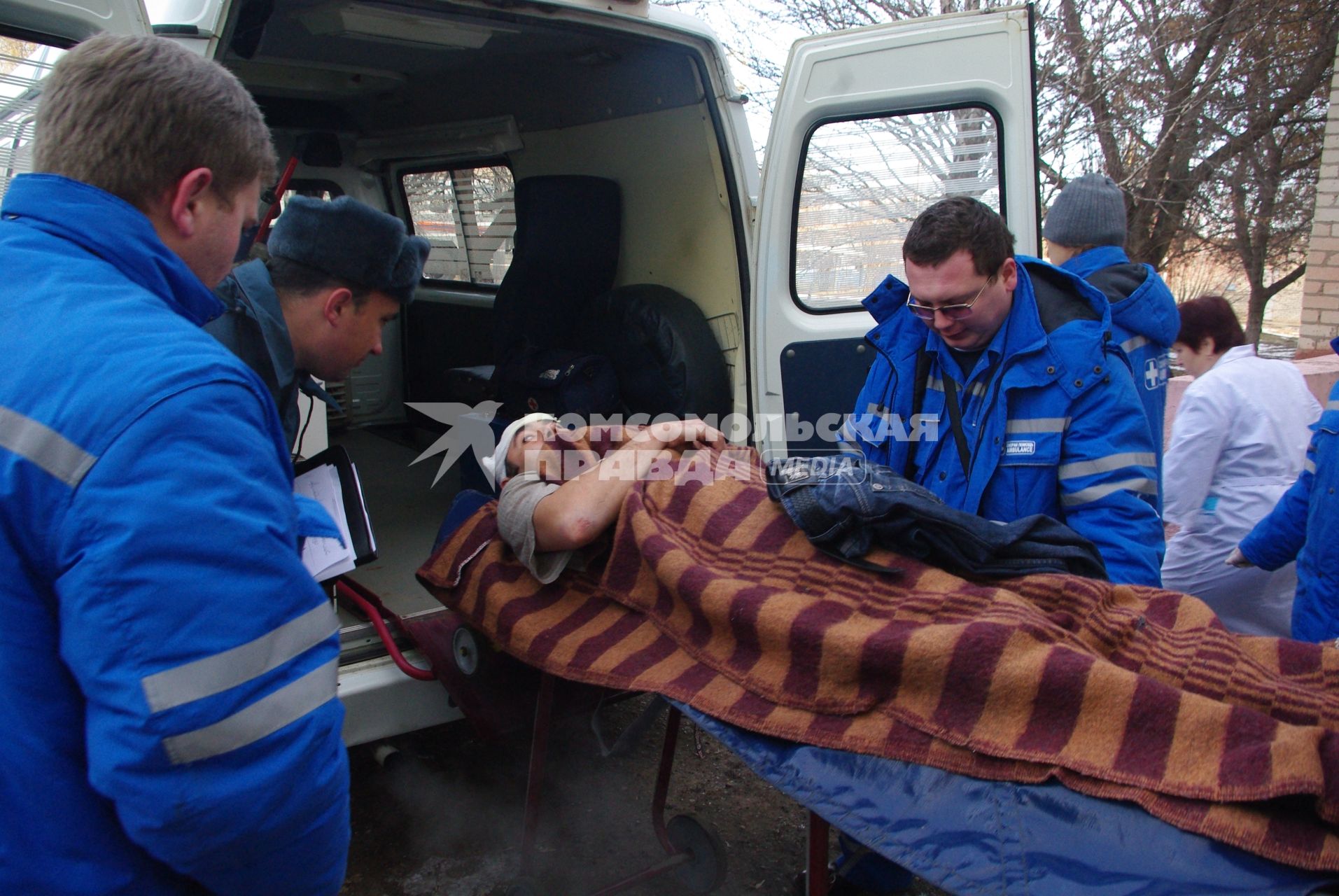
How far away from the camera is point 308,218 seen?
7.13ft

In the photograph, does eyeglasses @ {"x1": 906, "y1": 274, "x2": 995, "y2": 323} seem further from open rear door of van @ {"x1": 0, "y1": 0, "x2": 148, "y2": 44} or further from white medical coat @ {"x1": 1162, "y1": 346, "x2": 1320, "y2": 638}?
open rear door of van @ {"x1": 0, "y1": 0, "x2": 148, "y2": 44}

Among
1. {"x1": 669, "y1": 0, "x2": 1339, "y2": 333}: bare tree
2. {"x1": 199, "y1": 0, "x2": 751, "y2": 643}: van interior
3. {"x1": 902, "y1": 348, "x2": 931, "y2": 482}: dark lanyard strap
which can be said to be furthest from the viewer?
{"x1": 669, "y1": 0, "x2": 1339, "y2": 333}: bare tree

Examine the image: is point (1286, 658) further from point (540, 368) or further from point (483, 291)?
point (483, 291)

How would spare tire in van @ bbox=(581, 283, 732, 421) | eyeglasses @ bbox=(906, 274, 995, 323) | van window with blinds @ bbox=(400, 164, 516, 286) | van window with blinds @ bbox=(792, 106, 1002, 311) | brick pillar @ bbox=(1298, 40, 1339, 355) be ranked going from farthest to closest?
brick pillar @ bbox=(1298, 40, 1339, 355) < van window with blinds @ bbox=(400, 164, 516, 286) < spare tire in van @ bbox=(581, 283, 732, 421) < van window with blinds @ bbox=(792, 106, 1002, 311) < eyeglasses @ bbox=(906, 274, 995, 323)

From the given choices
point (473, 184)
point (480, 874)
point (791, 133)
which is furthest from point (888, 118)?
point (473, 184)

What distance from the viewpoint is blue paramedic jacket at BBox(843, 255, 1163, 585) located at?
218 cm

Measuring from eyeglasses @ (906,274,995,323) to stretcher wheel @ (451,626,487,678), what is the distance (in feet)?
5.01

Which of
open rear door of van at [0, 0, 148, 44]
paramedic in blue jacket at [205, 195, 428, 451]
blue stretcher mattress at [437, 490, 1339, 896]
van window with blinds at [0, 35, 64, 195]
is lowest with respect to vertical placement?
blue stretcher mattress at [437, 490, 1339, 896]

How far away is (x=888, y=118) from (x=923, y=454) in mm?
1396

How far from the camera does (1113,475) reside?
7.24 ft

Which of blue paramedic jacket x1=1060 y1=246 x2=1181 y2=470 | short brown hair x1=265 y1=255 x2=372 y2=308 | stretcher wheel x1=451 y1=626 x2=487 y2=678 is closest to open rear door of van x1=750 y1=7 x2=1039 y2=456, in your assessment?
blue paramedic jacket x1=1060 y1=246 x2=1181 y2=470

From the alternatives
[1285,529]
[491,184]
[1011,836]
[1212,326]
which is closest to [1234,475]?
[1285,529]

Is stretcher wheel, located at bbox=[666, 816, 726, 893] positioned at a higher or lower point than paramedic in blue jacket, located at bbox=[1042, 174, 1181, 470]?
lower

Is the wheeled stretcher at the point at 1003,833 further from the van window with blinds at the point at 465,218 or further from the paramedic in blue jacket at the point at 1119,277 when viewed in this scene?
the van window with blinds at the point at 465,218
